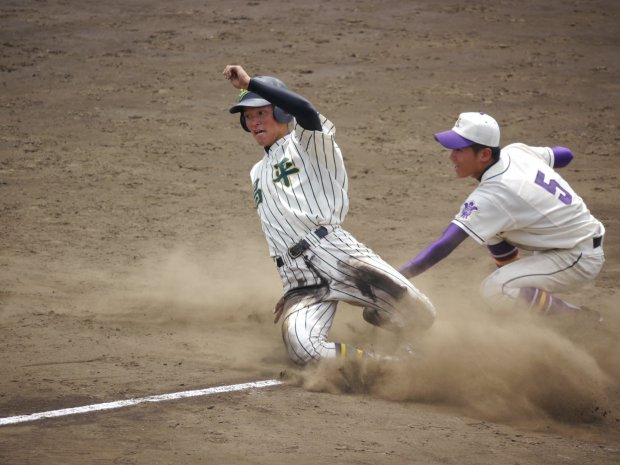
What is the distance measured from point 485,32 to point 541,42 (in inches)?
32.1

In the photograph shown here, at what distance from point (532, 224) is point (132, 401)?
8.07 feet

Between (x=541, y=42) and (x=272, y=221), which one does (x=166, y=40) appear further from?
(x=272, y=221)

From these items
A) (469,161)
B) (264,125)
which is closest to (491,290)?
(469,161)

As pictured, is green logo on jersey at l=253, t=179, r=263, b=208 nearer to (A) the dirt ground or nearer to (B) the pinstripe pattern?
(B) the pinstripe pattern

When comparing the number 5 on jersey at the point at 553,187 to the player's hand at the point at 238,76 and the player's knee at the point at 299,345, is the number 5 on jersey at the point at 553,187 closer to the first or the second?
the player's knee at the point at 299,345

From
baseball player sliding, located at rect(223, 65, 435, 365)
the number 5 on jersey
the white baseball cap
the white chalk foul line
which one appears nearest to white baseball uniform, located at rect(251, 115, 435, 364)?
baseball player sliding, located at rect(223, 65, 435, 365)

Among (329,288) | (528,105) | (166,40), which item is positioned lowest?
(329,288)

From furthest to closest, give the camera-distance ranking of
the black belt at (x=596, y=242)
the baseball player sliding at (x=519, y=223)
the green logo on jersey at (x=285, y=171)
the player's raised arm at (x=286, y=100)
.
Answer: the black belt at (x=596, y=242) → the green logo on jersey at (x=285, y=171) → the baseball player sliding at (x=519, y=223) → the player's raised arm at (x=286, y=100)

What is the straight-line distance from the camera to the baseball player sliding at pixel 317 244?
562cm

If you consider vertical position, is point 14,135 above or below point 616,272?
above

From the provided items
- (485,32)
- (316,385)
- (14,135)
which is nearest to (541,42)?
(485,32)

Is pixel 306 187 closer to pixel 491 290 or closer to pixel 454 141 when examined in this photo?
pixel 454 141

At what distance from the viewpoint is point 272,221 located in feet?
19.0

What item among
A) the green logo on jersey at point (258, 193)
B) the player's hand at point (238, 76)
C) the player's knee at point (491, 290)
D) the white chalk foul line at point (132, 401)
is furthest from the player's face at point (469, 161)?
the white chalk foul line at point (132, 401)
